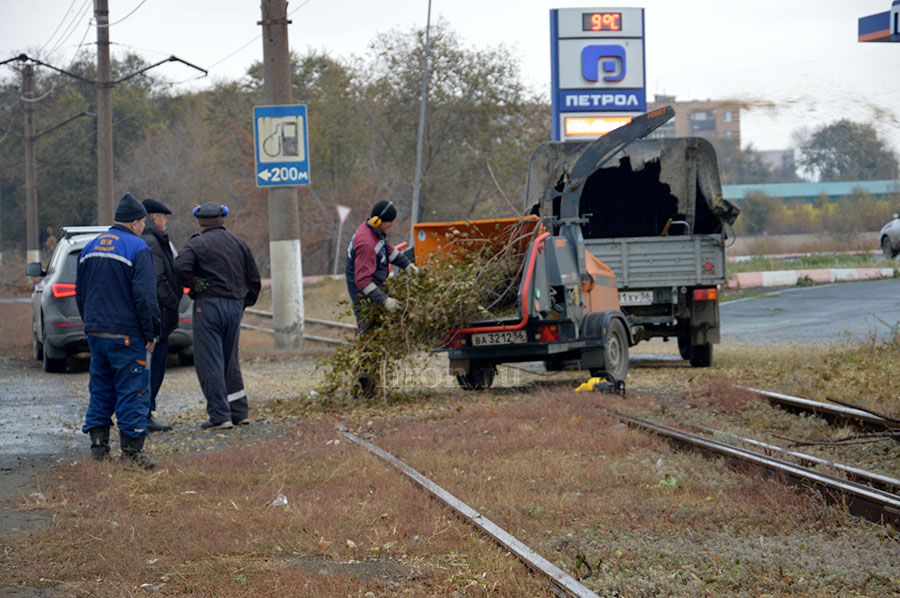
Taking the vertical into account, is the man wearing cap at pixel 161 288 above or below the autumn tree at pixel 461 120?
below

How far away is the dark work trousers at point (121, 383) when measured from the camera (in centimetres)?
729

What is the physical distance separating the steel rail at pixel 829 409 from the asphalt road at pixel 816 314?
425 centimetres

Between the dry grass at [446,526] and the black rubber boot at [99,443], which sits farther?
the black rubber boot at [99,443]

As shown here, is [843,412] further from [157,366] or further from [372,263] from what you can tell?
[157,366]

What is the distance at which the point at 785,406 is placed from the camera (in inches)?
360

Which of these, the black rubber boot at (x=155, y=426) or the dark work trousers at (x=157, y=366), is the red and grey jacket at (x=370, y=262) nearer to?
the dark work trousers at (x=157, y=366)

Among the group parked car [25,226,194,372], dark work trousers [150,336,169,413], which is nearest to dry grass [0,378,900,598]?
dark work trousers [150,336,169,413]

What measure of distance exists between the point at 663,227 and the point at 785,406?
20.1 feet

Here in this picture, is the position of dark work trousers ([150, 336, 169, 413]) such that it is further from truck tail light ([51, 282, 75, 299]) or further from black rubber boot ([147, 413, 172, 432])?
truck tail light ([51, 282, 75, 299])

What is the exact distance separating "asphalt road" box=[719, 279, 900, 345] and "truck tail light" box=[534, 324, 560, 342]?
4.75 metres

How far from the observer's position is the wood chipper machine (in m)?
10.3

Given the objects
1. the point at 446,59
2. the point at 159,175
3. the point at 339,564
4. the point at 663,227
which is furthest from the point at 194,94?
the point at 339,564

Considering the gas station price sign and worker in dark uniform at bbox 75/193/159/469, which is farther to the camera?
the gas station price sign

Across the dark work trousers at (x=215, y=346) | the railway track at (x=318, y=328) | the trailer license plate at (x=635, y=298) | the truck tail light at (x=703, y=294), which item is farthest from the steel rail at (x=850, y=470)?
the railway track at (x=318, y=328)
